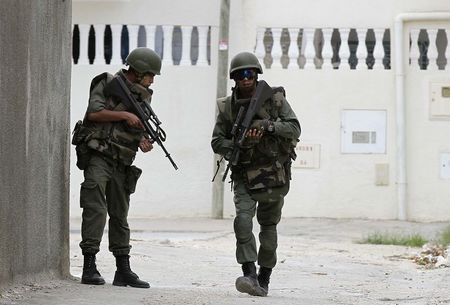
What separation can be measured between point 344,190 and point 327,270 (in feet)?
18.9

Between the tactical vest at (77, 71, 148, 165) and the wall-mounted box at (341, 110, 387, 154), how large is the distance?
8.83 meters

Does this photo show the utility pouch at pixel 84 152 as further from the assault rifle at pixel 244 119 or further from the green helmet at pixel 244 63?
the green helmet at pixel 244 63

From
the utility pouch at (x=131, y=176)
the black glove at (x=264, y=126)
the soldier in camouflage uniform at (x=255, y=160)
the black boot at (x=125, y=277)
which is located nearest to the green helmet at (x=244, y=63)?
the soldier in camouflage uniform at (x=255, y=160)

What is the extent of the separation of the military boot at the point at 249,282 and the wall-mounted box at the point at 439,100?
904 centimetres

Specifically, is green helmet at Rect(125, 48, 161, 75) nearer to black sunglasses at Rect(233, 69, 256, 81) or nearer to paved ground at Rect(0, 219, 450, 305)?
black sunglasses at Rect(233, 69, 256, 81)

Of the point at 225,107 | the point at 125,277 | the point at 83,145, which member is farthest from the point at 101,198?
the point at 225,107

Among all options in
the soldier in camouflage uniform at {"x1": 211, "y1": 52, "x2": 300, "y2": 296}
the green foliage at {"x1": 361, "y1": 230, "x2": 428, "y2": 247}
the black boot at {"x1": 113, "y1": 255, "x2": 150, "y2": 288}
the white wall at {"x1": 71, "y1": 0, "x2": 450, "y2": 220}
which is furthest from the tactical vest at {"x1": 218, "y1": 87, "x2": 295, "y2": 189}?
the white wall at {"x1": 71, "y1": 0, "x2": 450, "y2": 220}

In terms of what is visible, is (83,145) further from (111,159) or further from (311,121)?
(311,121)

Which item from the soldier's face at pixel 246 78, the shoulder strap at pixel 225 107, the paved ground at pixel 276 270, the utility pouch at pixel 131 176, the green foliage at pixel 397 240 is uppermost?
the soldier's face at pixel 246 78

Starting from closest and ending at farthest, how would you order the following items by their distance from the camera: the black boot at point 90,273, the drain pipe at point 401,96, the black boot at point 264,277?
the black boot at point 90,273, the black boot at point 264,277, the drain pipe at point 401,96

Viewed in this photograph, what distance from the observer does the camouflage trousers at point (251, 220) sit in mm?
8891

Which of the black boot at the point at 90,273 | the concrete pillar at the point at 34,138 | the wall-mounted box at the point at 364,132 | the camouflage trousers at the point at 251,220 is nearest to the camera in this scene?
the concrete pillar at the point at 34,138

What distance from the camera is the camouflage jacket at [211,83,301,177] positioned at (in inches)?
353

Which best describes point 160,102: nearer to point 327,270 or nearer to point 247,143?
point 327,270
